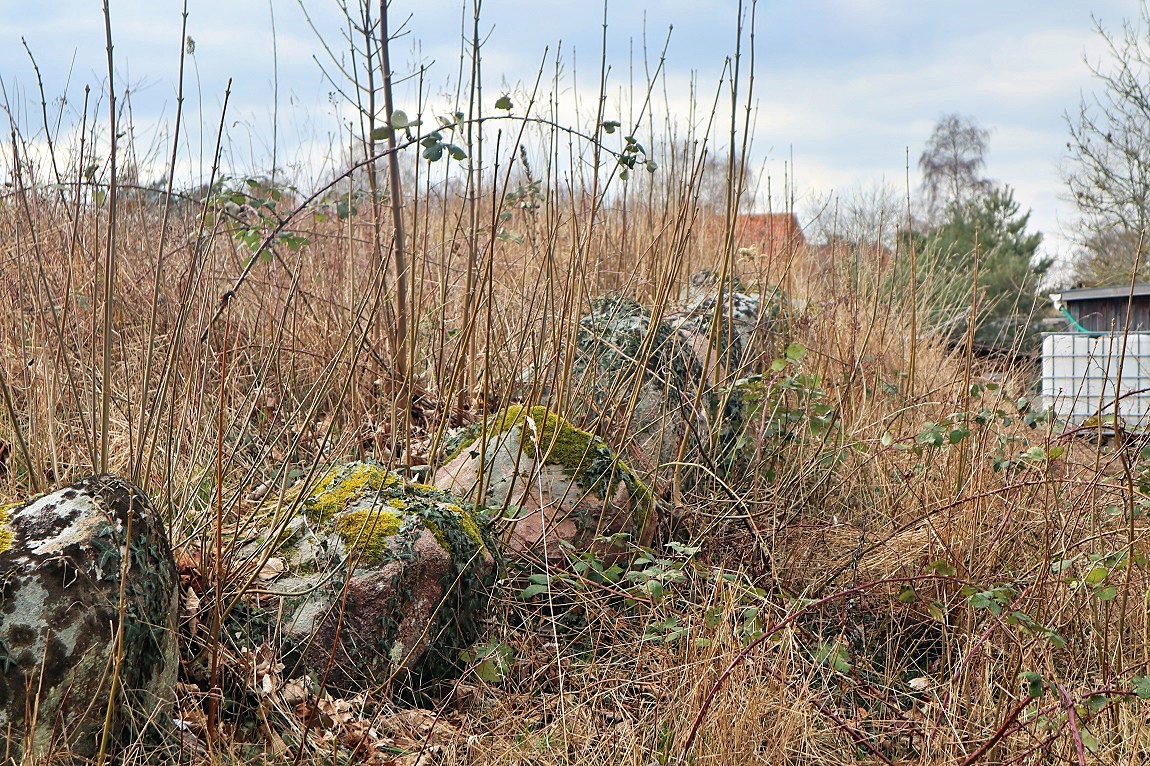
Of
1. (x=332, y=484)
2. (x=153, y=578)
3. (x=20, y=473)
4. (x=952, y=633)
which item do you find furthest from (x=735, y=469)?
(x=20, y=473)

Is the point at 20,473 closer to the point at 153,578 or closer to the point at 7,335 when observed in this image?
the point at 7,335

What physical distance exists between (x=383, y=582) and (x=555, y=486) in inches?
29.6

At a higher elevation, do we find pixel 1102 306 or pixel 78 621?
pixel 1102 306

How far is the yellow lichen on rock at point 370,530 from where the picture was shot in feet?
8.00

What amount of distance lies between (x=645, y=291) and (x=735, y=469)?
1.39 metres

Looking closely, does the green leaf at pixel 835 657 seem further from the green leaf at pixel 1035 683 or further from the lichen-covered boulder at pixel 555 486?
the lichen-covered boulder at pixel 555 486

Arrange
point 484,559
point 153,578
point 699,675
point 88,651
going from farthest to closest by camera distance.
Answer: point 484,559, point 699,675, point 153,578, point 88,651

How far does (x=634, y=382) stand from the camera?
3.35 meters

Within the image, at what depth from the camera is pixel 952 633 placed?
9.27 ft

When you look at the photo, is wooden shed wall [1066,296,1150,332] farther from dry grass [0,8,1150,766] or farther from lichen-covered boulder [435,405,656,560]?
lichen-covered boulder [435,405,656,560]

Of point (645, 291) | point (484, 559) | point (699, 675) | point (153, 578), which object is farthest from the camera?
point (645, 291)

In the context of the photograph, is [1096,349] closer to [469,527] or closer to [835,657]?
[835,657]

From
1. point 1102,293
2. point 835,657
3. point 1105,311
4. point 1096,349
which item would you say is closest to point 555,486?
point 835,657

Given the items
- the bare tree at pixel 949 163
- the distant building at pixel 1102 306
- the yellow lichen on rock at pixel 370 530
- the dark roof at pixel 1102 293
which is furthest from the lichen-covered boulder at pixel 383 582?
the bare tree at pixel 949 163
